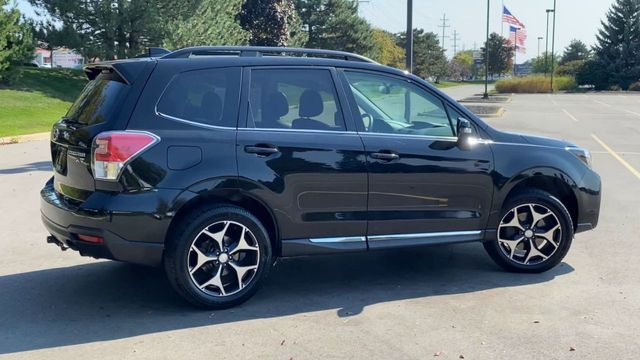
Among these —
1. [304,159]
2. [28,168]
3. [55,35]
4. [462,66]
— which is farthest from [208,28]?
[462,66]

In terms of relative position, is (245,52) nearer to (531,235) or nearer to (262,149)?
(262,149)

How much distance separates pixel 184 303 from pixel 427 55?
9092cm

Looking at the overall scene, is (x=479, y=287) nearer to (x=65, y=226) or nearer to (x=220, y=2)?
(x=65, y=226)

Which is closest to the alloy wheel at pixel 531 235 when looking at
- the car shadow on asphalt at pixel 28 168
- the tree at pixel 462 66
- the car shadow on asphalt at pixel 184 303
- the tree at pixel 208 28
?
the car shadow on asphalt at pixel 184 303

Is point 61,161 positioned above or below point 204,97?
below

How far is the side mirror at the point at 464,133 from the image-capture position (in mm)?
5391

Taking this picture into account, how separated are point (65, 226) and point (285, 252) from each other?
5.13 feet

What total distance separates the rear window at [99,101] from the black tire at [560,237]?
3.22 metres

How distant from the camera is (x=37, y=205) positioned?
8812 millimetres

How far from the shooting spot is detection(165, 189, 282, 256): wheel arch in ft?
15.4

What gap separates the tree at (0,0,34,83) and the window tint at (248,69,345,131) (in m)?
22.1

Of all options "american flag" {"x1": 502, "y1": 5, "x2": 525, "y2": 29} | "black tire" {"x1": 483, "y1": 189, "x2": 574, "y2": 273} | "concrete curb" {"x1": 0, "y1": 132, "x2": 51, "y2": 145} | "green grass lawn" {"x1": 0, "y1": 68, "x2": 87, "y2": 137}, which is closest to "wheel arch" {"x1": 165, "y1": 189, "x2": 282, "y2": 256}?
"black tire" {"x1": 483, "y1": 189, "x2": 574, "y2": 273}

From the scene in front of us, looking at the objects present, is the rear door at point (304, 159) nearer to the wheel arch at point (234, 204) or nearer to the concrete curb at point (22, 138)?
the wheel arch at point (234, 204)

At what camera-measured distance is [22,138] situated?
57.8ft
